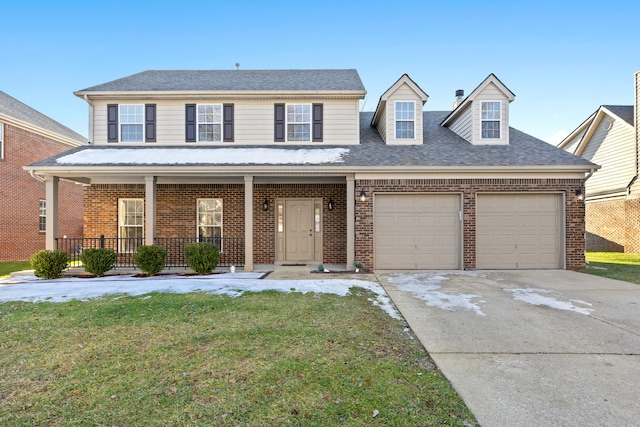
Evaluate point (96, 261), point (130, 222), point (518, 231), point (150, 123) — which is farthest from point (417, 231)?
point (130, 222)

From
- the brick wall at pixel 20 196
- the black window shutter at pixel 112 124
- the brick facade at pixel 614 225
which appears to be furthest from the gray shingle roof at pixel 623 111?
the brick wall at pixel 20 196

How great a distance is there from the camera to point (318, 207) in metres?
11.2

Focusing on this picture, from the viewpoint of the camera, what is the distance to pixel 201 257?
8.85 m

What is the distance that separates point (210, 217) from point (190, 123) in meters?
3.33

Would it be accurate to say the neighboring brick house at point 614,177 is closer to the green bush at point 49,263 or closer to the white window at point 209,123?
the white window at point 209,123

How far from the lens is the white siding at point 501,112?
10.5 m

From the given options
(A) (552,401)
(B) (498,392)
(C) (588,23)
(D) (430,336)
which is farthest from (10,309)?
(C) (588,23)

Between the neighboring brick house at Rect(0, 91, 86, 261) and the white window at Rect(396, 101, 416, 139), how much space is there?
16952mm

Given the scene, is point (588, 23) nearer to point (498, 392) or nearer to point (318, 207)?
point (318, 207)

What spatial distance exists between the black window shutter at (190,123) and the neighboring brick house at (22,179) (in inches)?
391

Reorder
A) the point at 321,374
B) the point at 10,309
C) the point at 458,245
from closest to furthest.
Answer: the point at 321,374 → the point at 10,309 → the point at 458,245

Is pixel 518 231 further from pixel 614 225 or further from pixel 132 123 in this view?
pixel 132 123

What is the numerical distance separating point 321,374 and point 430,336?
5.76 ft

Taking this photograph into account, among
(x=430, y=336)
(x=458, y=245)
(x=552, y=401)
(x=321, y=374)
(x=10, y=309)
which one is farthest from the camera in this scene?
(x=458, y=245)
